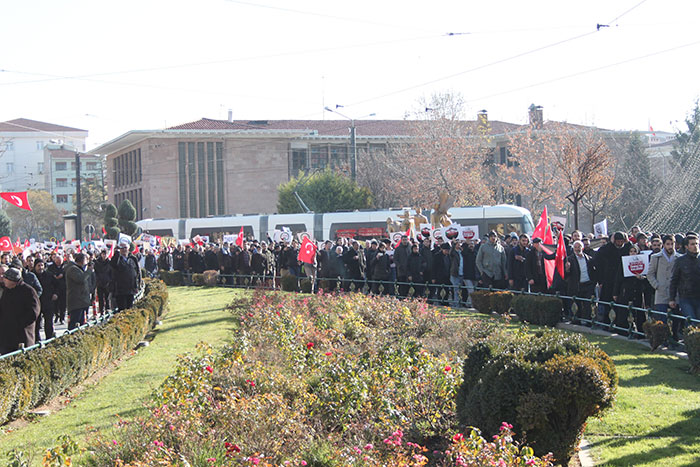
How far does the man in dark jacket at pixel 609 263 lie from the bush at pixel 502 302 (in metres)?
2.30

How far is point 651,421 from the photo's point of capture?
749 cm

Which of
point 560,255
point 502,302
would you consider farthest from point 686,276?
point 502,302

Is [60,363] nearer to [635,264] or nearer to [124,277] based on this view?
[124,277]

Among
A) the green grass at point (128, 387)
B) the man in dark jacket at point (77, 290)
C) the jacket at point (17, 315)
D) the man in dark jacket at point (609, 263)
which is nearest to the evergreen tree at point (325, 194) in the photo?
the green grass at point (128, 387)

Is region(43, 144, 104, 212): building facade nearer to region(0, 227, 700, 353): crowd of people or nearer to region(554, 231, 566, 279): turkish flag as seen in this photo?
region(0, 227, 700, 353): crowd of people

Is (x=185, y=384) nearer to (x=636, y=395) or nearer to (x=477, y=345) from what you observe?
(x=477, y=345)

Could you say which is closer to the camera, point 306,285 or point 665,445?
point 665,445

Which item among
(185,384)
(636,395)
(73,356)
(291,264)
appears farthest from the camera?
(291,264)

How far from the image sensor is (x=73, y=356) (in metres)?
11.5

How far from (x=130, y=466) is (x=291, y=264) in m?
21.0

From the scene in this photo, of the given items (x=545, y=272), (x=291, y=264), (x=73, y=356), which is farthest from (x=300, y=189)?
(x=73, y=356)

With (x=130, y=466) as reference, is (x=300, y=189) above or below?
above

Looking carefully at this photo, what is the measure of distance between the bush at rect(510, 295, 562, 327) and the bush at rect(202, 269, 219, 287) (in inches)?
719

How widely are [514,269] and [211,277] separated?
55.7 ft
